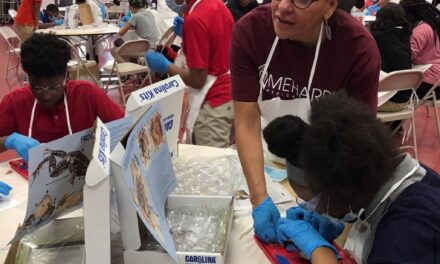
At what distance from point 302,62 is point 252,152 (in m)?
0.31

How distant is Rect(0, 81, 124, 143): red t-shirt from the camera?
5.13ft

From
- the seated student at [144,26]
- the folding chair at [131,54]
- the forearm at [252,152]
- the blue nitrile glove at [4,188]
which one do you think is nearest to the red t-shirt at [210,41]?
the forearm at [252,152]

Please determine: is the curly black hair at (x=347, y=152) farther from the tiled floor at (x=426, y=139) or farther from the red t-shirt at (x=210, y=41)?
the tiled floor at (x=426, y=139)

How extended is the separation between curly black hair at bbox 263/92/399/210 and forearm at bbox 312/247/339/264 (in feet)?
0.38

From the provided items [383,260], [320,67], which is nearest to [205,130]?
[320,67]

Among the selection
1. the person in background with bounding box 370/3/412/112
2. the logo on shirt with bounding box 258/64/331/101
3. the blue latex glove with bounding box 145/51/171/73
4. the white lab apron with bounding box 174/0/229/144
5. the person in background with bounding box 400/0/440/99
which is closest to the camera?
the logo on shirt with bounding box 258/64/331/101

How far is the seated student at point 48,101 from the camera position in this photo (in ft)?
4.74

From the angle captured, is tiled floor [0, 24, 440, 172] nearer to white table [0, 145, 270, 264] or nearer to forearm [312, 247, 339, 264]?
white table [0, 145, 270, 264]

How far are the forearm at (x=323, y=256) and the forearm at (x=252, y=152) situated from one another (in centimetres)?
29

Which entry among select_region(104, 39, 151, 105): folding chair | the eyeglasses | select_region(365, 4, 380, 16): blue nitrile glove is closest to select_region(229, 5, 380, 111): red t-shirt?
the eyeglasses

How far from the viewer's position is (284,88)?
1368mm

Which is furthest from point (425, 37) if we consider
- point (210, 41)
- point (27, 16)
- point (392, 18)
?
point (27, 16)

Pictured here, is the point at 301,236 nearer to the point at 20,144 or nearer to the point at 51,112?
the point at 20,144

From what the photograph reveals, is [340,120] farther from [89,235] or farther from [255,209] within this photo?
[89,235]
